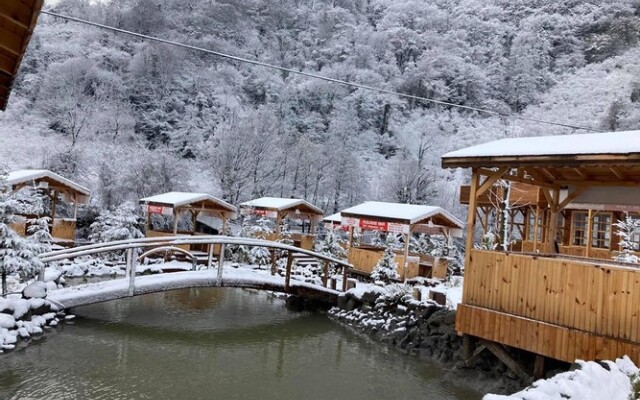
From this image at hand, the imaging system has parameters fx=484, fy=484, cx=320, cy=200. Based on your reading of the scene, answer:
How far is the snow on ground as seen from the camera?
4.42 meters

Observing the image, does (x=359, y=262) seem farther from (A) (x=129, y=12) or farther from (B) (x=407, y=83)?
(A) (x=129, y=12)

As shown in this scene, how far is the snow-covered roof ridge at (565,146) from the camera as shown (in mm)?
6820

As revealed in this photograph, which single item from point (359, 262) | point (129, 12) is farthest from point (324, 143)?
point (129, 12)

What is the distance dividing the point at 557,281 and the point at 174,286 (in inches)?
347

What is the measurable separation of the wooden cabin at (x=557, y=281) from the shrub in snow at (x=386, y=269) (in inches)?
284

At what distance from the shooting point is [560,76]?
5056 cm

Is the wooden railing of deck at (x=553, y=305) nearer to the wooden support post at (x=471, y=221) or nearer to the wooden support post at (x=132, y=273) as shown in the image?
the wooden support post at (x=471, y=221)

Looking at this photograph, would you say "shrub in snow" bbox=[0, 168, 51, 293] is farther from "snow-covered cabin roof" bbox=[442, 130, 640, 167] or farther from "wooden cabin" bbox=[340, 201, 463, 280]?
"wooden cabin" bbox=[340, 201, 463, 280]

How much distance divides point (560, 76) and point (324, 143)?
1072 inches

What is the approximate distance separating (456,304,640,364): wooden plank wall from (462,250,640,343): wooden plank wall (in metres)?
0.09

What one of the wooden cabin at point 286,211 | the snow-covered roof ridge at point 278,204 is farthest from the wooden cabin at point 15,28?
the wooden cabin at point 286,211

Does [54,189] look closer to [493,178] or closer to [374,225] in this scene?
[374,225]

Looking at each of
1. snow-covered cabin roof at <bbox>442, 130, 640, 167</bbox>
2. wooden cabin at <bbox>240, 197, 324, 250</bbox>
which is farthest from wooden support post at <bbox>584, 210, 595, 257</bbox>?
wooden cabin at <bbox>240, 197, 324, 250</bbox>

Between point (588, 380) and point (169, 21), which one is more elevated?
point (169, 21)
